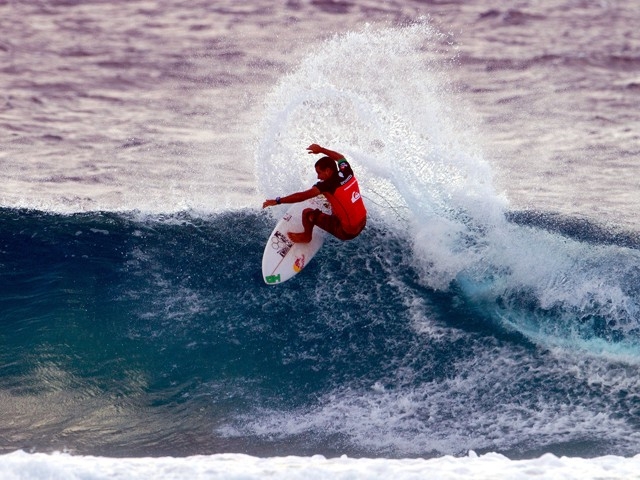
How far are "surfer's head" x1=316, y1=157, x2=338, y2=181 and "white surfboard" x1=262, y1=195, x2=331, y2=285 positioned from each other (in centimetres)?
81

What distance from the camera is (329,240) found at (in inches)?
342

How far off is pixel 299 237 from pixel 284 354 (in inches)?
46.6

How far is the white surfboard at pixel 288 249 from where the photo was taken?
8070mm

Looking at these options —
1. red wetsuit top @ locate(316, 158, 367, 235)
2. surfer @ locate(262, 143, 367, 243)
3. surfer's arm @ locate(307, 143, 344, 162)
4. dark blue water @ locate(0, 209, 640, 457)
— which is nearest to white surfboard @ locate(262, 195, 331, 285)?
dark blue water @ locate(0, 209, 640, 457)

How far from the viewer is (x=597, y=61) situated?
27.5 ft

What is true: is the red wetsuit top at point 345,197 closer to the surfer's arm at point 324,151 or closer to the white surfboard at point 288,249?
the surfer's arm at point 324,151

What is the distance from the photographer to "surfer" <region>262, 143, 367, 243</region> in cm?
732

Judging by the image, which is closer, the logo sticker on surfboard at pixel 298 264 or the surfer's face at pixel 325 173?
the surfer's face at pixel 325 173

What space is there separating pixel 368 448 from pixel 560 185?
451 cm

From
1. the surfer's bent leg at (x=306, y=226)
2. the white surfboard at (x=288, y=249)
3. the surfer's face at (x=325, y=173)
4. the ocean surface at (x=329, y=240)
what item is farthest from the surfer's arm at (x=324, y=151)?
the ocean surface at (x=329, y=240)

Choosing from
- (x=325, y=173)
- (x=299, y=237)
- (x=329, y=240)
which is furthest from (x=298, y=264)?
(x=325, y=173)

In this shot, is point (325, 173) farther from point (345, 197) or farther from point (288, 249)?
point (288, 249)

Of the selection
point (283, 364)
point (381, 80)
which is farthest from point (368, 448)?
point (381, 80)

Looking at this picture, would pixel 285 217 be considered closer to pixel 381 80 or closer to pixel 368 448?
pixel 381 80
